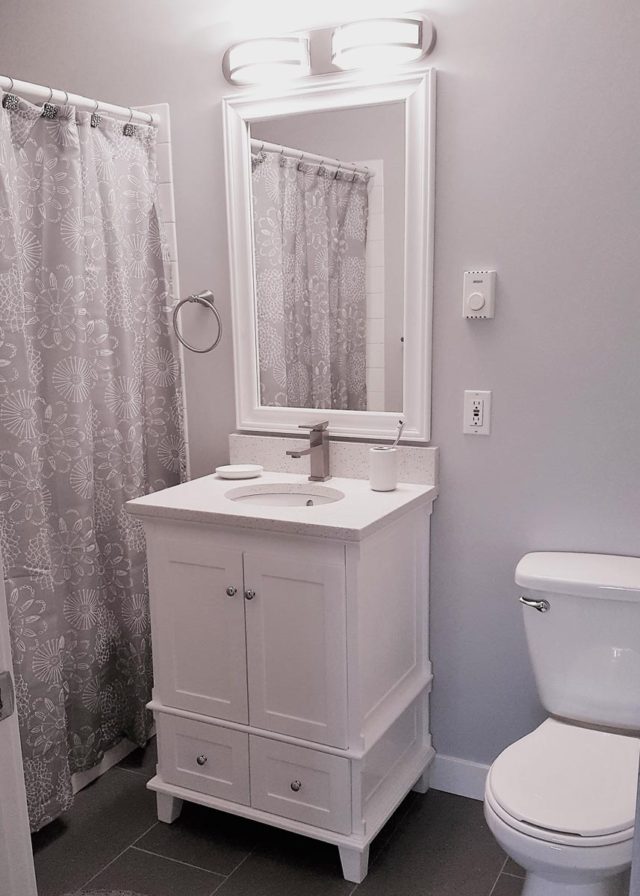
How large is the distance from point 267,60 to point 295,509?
1.25m

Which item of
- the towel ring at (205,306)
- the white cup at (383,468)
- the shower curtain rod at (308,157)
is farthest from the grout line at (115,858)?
the shower curtain rod at (308,157)

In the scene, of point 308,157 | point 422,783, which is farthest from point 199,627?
point 308,157

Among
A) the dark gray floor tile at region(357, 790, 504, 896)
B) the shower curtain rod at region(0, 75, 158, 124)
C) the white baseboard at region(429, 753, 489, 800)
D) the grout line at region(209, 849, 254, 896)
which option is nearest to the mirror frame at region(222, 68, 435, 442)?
the shower curtain rod at region(0, 75, 158, 124)

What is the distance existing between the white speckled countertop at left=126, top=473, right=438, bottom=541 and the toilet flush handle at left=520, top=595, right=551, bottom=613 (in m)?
0.38

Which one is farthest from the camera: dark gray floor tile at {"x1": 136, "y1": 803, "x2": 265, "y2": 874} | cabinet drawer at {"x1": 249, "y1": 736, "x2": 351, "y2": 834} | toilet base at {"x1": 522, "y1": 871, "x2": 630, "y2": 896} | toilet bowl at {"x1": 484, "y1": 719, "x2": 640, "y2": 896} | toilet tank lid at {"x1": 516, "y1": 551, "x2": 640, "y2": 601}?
dark gray floor tile at {"x1": 136, "y1": 803, "x2": 265, "y2": 874}

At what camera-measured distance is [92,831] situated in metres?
2.20

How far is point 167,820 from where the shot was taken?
224 centimetres

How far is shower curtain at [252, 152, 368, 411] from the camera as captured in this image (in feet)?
7.54

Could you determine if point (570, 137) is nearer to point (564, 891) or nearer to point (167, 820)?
point (564, 891)

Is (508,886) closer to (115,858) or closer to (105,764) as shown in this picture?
(115,858)

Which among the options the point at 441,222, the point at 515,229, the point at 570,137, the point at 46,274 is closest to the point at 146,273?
the point at 46,274

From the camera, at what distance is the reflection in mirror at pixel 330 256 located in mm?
2211

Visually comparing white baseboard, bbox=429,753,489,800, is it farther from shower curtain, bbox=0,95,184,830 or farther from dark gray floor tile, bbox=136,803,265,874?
shower curtain, bbox=0,95,184,830

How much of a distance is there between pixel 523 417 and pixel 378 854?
1216 millimetres
